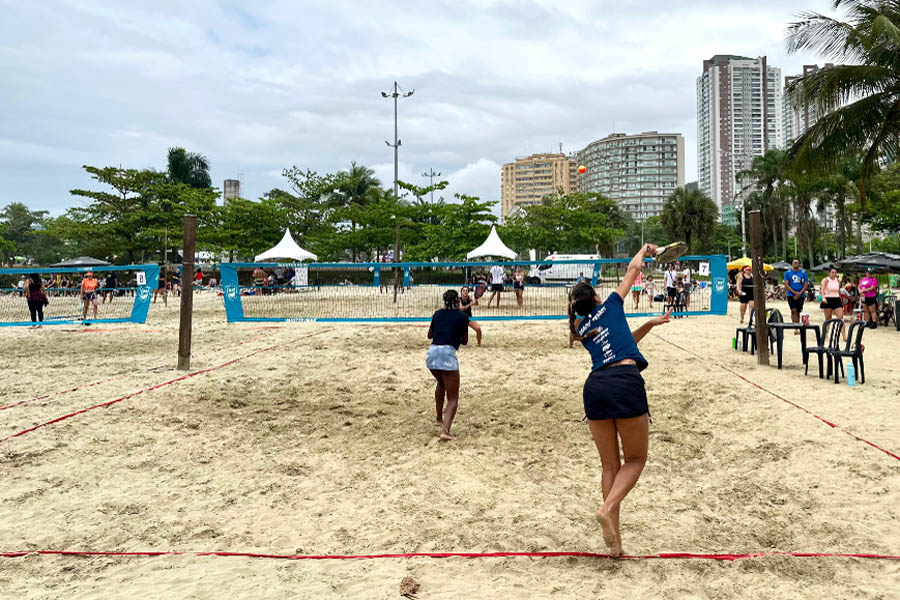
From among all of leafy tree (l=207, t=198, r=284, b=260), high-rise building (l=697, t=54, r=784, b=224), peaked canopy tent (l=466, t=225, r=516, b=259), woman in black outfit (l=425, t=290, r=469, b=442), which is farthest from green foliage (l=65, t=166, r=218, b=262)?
high-rise building (l=697, t=54, r=784, b=224)

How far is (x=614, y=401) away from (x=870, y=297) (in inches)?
561

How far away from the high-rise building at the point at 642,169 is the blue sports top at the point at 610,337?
145 m

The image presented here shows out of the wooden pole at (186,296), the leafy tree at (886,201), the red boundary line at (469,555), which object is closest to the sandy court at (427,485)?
the red boundary line at (469,555)

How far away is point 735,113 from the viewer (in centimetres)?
13125

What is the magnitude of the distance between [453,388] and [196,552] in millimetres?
2739

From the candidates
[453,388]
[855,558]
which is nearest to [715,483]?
[855,558]

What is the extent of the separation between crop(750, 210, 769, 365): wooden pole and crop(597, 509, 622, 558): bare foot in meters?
7.29

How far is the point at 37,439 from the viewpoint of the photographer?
573cm

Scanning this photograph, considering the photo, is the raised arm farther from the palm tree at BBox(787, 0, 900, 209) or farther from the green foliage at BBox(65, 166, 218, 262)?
the green foliage at BBox(65, 166, 218, 262)

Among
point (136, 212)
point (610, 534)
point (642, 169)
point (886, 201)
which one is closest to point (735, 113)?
point (642, 169)

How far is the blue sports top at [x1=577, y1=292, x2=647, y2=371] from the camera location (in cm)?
326

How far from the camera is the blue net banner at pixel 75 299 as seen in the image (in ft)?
47.0

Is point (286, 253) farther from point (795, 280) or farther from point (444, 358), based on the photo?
point (444, 358)

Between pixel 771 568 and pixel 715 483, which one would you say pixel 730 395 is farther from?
pixel 771 568
